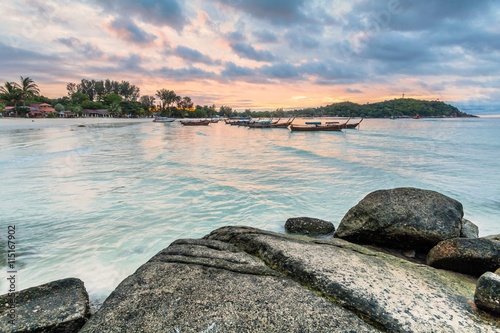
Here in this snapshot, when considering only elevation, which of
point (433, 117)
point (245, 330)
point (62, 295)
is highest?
point (433, 117)

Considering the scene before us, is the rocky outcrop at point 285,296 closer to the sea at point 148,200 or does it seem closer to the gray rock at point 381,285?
the gray rock at point 381,285

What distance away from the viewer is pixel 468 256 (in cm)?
318

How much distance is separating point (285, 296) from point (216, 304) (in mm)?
545

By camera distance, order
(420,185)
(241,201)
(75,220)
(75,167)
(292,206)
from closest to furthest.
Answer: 1. (75,220)
2. (292,206)
3. (241,201)
4. (420,185)
5. (75,167)

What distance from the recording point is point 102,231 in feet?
20.2

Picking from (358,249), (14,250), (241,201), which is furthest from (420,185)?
(14,250)

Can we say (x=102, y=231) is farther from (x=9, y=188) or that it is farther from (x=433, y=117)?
(x=433, y=117)

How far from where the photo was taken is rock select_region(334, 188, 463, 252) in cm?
412

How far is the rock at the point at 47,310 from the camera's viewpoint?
229 centimetres

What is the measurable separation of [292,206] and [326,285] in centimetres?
592

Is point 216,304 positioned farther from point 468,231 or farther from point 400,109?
point 400,109

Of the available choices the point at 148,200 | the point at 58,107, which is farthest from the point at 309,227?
the point at 58,107

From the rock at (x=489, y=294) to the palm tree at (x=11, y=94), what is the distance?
8535 centimetres

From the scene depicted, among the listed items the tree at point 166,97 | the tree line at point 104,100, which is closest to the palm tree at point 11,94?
the tree line at point 104,100
